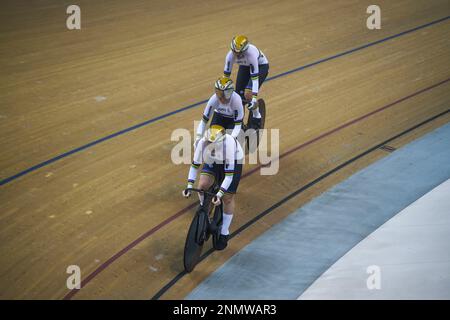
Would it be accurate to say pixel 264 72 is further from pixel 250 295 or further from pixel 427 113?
pixel 250 295

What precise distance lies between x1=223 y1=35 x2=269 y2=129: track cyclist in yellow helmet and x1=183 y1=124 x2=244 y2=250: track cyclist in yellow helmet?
64.9 inches

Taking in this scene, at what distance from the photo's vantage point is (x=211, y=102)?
606cm

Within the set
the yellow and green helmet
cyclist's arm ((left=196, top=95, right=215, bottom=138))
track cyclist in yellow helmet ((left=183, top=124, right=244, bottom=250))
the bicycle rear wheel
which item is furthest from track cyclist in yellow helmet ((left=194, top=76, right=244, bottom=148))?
the bicycle rear wheel

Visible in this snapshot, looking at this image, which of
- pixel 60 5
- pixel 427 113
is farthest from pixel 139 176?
pixel 60 5

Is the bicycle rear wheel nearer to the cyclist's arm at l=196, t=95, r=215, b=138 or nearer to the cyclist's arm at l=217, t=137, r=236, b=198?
the cyclist's arm at l=217, t=137, r=236, b=198

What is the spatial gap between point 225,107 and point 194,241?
1558 millimetres

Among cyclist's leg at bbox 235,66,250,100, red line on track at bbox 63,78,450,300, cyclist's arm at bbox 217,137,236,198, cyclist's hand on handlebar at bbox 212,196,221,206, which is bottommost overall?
red line on track at bbox 63,78,450,300

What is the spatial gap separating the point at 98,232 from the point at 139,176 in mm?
1126

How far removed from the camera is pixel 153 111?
8.30m

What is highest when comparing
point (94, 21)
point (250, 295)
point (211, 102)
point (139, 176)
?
point (94, 21)

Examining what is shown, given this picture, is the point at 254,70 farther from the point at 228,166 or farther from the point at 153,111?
the point at 228,166

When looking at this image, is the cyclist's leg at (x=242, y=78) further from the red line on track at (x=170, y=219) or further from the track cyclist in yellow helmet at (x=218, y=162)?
the track cyclist in yellow helmet at (x=218, y=162)

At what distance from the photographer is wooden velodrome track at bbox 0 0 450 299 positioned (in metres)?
5.56
